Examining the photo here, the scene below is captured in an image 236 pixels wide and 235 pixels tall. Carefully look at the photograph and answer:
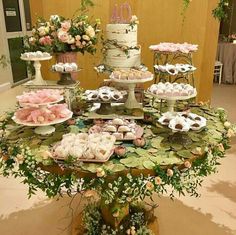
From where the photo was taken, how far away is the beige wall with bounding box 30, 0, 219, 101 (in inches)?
114

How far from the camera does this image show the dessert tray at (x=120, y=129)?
134 centimetres

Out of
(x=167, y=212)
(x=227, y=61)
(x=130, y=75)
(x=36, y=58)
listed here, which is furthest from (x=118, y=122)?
(x=227, y=61)

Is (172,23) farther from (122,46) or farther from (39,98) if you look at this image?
(39,98)

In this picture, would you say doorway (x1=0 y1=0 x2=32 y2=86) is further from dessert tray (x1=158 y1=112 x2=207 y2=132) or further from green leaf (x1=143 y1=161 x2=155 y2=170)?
green leaf (x1=143 y1=161 x2=155 y2=170)

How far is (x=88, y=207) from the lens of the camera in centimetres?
183

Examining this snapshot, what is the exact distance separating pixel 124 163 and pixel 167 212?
1127 mm

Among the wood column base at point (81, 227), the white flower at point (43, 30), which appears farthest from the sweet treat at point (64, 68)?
the wood column base at point (81, 227)

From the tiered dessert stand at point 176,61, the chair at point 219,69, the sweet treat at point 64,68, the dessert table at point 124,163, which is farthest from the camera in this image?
the chair at point 219,69

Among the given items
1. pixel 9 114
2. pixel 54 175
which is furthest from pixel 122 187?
pixel 9 114

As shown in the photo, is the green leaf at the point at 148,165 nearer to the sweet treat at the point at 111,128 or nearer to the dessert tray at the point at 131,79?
the sweet treat at the point at 111,128

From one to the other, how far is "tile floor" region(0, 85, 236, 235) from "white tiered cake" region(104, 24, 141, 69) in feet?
3.58

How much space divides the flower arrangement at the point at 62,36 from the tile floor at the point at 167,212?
3.82 ft

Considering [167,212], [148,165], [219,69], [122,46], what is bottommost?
[167,212]

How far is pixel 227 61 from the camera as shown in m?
5.69
